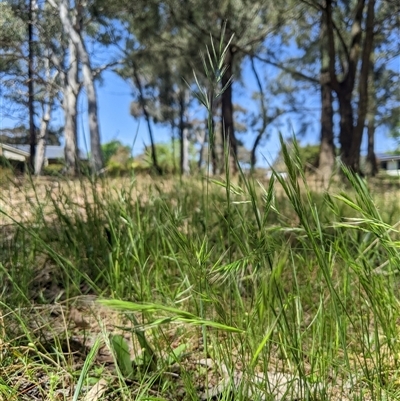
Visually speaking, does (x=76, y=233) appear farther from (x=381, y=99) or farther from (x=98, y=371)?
(x=381, y=99)

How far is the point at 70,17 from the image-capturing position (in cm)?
1053

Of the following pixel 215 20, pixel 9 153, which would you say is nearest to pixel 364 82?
pixel 215 20

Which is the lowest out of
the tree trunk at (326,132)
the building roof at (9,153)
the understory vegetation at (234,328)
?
the understory vegetation at (234,328)

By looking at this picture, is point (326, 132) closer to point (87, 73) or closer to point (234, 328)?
point (87, 73)

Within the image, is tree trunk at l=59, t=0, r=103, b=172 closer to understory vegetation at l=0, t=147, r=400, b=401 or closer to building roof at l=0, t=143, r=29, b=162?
building roof at l=0, t=143, r=29, b=162

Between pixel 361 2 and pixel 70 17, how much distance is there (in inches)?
289

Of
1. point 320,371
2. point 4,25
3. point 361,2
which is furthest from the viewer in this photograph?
point 4,25

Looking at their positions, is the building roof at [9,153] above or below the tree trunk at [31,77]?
below

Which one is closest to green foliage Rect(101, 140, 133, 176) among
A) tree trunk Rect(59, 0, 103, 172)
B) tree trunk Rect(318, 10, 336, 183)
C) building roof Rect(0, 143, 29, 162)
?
building roof Rect(0, 143, 29, 162)

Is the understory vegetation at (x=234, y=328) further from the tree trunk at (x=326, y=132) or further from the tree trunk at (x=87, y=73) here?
the tree trunk at (x=87, y=73)

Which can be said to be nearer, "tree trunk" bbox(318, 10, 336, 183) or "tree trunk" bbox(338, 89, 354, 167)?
"tree trunk" bbox(338, 89, 354, 167)

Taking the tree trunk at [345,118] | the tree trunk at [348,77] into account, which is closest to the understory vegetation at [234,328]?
the tree trunk at [348,77]

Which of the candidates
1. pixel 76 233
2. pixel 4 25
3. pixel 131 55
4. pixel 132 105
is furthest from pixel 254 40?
pixel 132 105

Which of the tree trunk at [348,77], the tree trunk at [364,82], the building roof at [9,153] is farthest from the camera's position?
the tree trunk at [348,77]
